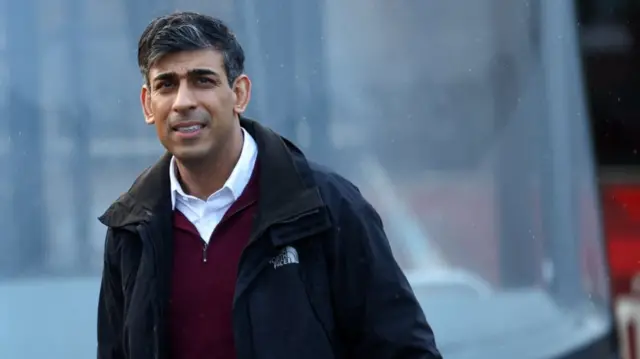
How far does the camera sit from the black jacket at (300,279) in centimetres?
178

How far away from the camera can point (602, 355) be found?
3395 mm

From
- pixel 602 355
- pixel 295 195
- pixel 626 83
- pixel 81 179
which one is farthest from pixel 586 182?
pixel 295 195

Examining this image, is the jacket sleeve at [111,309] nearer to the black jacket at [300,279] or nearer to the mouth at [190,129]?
the black jacket at [300,279]

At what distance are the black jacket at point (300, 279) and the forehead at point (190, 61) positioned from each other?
0.15 m

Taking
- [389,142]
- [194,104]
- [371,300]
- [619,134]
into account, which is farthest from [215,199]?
[619,134]

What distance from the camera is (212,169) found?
1.84 metres

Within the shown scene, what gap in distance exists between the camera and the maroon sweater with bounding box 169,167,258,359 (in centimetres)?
178

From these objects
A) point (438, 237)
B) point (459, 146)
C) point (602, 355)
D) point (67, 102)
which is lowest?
point (602, 355)

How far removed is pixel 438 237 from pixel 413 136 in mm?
253

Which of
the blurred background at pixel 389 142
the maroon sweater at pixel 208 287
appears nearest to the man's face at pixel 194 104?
the maroon sweater at pixel 208 287

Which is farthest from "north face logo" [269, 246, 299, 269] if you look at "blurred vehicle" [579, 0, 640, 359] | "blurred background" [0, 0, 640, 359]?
"blurred vehicle" [579, 0, 640, 359]

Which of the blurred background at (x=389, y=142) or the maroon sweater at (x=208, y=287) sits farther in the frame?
the blurred background at (x=389, y=142)

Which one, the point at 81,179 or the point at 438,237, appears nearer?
the point at 81,179

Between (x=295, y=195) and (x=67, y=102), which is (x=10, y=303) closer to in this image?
(x=67, y=102)
